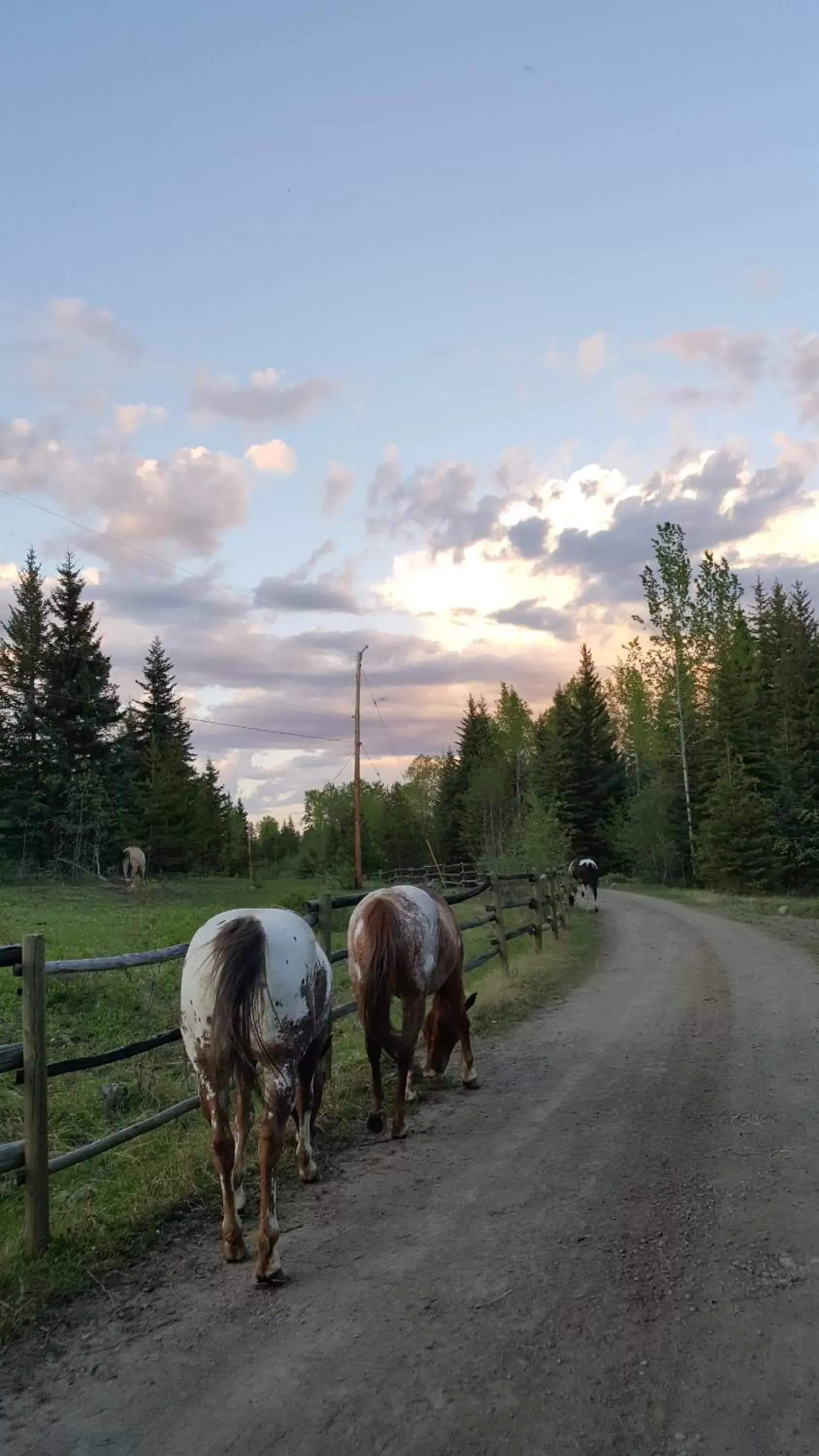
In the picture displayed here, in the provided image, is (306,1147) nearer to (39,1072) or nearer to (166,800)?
(39,1072)

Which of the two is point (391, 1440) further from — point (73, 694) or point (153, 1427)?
point (73, 694)

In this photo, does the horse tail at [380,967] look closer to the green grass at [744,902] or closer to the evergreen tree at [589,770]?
the green grass at [744,902]

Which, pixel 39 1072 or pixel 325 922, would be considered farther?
pixel 325 922

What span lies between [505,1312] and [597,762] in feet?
145

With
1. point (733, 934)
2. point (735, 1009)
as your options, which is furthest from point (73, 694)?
point (735, 1009)

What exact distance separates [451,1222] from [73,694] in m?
33.7

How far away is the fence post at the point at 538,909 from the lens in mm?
13938

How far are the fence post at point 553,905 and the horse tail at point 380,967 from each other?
33.8ft

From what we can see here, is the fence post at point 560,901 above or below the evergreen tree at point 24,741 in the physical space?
below

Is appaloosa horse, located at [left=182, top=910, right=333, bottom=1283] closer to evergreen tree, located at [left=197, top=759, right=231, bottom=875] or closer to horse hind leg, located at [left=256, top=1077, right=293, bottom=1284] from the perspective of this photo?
horse hind leg, located at [left=256, top=1077, right=293, bottom=1284]

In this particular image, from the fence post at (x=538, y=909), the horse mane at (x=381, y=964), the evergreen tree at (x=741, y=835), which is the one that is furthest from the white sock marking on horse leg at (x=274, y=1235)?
the evergreen tree at (x=741, y=835)

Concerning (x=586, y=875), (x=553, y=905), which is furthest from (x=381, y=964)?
(x=586, y=875)

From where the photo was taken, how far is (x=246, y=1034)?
3736 millimetres

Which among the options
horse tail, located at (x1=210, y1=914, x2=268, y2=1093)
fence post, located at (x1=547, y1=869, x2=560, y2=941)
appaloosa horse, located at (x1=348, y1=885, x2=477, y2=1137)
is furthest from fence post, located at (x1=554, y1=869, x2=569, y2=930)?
horse tail, located at (x1=210, y1=914, x2=268, y2=1093)
